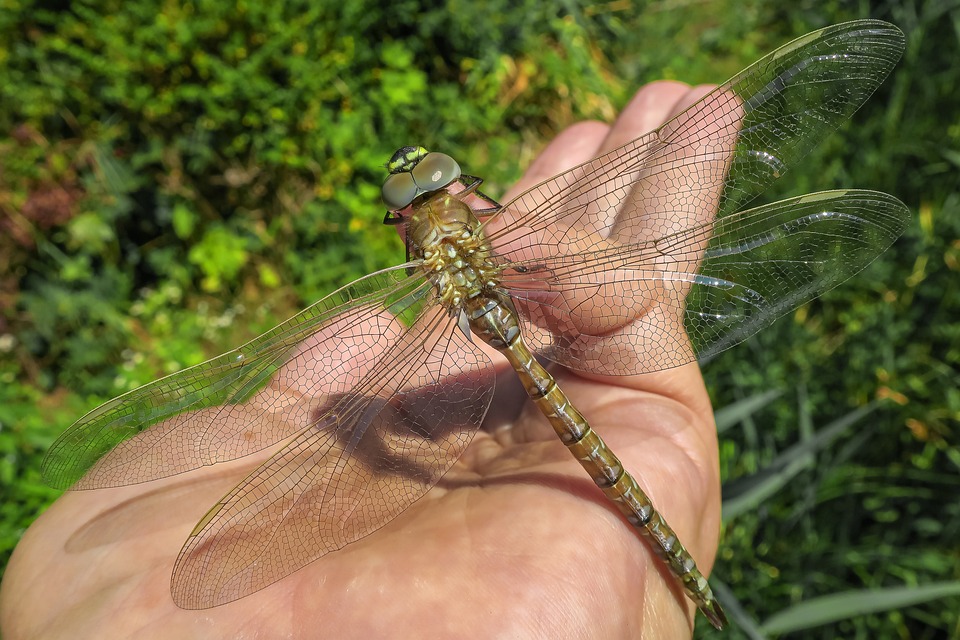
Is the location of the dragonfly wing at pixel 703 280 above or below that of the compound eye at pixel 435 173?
below

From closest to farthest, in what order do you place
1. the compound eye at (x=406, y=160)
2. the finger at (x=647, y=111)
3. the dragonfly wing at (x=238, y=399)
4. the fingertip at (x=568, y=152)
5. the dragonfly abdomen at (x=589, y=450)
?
the dragonfly wing at (x=238, y=399), the dragonfly abdomen at (x=589, y=450), the compound eye at (x=406, y=160), the finger at (x=647, y=111), the fingertip at (x=568, y=152)

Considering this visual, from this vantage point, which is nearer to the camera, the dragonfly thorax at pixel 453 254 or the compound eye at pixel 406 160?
the dragonfly thorax at pixel 453 254

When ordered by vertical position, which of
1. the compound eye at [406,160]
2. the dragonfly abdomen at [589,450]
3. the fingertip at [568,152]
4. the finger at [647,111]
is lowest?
the dragonfly abdomen at [589,450]

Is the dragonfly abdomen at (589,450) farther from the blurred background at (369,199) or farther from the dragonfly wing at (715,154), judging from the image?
the blurred background at (369,199)

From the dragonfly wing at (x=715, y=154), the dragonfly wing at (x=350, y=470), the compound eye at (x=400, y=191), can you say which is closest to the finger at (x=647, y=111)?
the dragonfly wing at (x=715, y=154)

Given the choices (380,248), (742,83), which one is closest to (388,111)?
(380,248)

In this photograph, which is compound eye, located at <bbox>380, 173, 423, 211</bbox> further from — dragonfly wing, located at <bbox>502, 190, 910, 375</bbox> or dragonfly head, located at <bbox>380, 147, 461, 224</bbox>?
dragonfly wing, located at <bbox>502, 190, 910, 375</bbox>

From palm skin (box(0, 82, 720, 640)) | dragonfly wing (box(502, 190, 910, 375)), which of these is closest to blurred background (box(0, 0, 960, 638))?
palm skin (box(0, 82, 720, 640))

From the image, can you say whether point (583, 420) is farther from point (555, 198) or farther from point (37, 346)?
point (37, 346)
